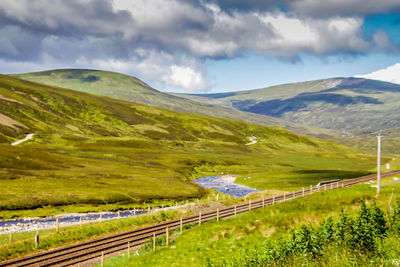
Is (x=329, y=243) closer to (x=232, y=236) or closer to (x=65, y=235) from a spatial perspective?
(x=232, y=236)

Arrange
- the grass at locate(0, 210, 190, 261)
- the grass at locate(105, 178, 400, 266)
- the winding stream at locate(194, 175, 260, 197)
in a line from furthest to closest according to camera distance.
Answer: the winding stream at locate(194, 175, 260, 197)
the grass at locate(0, 210, 190, 261)
the grass at locate(105, 178, 400, 266)

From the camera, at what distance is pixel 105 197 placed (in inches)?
3423

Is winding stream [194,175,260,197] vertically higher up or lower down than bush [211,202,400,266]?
lower down

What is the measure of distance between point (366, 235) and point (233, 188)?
10510cm

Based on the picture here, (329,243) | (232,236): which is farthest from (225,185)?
(329,243)

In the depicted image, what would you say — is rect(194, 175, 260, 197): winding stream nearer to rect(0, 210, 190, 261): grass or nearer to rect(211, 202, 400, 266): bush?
rect(0, 210, 190, 261): grass

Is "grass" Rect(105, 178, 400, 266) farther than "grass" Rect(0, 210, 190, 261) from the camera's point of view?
No

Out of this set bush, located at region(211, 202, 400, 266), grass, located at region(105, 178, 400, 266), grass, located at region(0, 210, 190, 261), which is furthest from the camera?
grass, located at region(0, 210, 190, 261)

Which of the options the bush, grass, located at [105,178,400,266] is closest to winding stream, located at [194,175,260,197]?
grass, located at [105,178,400,266]

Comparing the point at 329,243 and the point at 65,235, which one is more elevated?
the point at 329,243

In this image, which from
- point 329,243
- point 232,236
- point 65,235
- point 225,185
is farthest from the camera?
point 225,185

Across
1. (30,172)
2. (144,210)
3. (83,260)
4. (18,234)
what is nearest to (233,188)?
(144,210)

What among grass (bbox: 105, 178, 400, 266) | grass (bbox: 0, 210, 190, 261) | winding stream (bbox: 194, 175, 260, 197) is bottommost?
winding stream (bbox: 194, 175, 260, 197)

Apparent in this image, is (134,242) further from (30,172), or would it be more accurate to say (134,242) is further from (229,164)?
(229,164)
